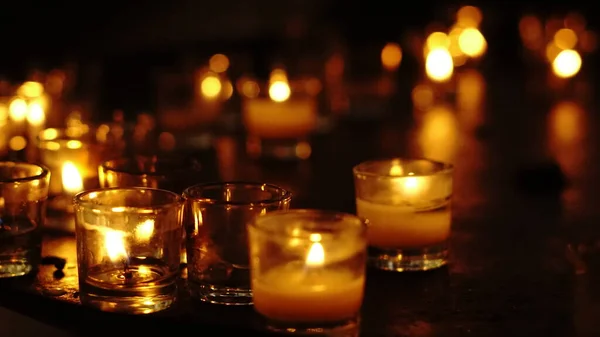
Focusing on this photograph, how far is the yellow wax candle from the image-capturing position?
4.54 feet

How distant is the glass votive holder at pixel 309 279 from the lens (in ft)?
3.66

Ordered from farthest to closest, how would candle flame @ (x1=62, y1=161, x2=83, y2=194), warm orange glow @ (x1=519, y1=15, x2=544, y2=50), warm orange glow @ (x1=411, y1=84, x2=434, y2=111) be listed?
warm orange glow @ (x1=519, y1=15, x2=544, y2=50), warm orange glow @ (x1=411, y1=84, x2=434, y2=111), candle flame @ (x1=62, y1=161, x2=83, y2=194)

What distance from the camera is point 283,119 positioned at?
2264 millimetres

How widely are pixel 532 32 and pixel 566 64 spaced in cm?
103

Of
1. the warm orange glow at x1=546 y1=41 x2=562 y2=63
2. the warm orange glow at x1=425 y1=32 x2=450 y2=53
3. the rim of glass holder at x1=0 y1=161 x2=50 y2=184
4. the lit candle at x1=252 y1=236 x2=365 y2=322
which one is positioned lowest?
the lit candle at x1=252 y1=236 x2=365 y2=322

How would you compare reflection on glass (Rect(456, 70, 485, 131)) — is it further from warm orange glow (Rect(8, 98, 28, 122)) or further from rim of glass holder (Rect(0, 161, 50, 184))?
rim of glass holder (Rect(0, 161, 50, 184))

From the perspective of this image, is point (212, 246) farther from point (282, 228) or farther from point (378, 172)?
point (378, 172)

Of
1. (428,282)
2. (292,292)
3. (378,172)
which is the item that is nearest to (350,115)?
(378,172)

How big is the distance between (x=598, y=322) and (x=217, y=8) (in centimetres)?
391

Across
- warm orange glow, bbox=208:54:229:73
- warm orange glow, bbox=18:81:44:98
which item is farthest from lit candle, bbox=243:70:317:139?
warm orange glow, bbox=18:81:44:98

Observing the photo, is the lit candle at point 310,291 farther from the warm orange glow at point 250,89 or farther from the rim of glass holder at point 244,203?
the warm orange glow at point 250,89

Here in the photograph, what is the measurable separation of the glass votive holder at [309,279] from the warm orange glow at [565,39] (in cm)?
299

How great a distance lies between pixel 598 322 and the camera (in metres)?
1.18

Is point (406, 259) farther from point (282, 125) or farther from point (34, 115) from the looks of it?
point (34, 115)
